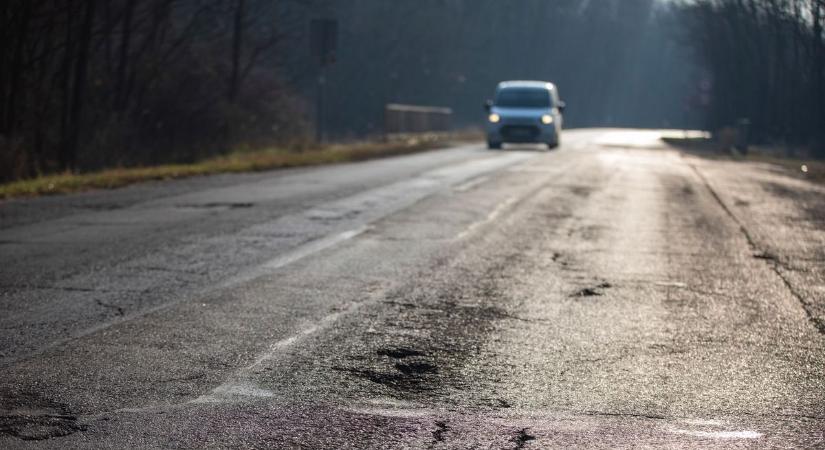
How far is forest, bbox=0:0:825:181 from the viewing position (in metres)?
24.9

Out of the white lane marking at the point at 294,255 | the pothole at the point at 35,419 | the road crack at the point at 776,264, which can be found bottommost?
the road crack at the point at 776,264

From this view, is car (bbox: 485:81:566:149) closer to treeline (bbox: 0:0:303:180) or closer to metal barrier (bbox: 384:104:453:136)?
metal barrier (bbox: 384:104:453:136)

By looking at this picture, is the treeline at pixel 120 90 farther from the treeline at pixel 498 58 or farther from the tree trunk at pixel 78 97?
the treeline at pixel 498 58

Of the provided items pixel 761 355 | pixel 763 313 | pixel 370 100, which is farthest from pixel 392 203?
pixel 370 100

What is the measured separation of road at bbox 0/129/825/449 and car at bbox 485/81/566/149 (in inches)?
830

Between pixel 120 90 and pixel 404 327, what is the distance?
2450 centimetres

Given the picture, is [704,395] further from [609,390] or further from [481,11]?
[481,11]

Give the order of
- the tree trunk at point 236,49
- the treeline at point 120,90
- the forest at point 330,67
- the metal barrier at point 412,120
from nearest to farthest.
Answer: the treeline at point 120,90 < the forest at point 330,67 < the tree trunk at point 236,49 < the metal barrier at point 412,120

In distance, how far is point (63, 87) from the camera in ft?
79.2

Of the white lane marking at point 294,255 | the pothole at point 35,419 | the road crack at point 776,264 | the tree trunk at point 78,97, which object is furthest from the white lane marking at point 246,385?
the tree trunk at point 78,97

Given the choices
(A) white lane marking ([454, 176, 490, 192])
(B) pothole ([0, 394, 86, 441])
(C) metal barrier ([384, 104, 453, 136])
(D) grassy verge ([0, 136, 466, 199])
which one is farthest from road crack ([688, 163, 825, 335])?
(C) metal barrier ([384, 104, 453, 136])

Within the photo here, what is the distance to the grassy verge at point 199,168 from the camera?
54.2 feet

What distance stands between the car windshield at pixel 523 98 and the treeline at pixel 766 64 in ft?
34.3

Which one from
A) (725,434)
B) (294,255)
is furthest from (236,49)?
(725,434)
